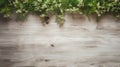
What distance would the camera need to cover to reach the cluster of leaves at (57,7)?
2707mm

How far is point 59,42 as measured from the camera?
2.76 metres

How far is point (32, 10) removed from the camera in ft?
8.97

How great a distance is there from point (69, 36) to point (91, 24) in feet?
0.72

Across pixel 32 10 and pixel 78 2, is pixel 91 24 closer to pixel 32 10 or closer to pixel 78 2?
pixel 78 2

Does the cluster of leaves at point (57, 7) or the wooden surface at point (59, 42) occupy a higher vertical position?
the cluster of leaves at point (57, 7)

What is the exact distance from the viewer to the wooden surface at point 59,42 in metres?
2.76

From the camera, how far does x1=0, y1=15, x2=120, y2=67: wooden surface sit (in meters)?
2.76

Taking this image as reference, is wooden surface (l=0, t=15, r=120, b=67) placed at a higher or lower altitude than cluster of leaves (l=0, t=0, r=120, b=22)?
lower

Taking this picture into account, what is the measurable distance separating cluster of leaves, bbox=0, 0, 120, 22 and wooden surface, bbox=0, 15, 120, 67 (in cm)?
7

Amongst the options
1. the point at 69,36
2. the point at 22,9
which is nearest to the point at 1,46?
the point at 22,9

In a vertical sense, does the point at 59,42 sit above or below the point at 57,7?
below

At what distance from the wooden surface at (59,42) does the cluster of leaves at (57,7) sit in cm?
7

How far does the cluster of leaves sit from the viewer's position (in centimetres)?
271

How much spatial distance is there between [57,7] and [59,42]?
1.00 feet
